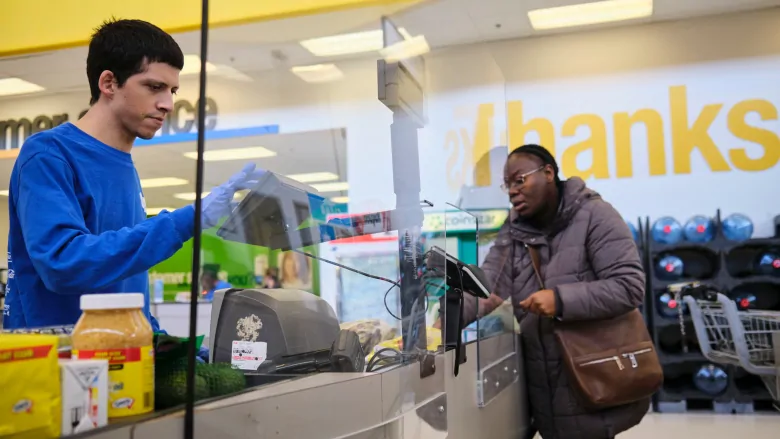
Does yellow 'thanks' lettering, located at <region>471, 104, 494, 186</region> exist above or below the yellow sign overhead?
below

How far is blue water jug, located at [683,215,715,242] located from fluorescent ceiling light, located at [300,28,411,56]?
409 cm

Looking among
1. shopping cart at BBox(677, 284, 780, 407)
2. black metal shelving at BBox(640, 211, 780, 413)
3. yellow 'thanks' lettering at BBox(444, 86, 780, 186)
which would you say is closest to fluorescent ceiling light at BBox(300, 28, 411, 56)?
shopping cart at BBox(677, 284, 780, 407)

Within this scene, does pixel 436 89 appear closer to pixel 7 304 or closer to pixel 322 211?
pixel 322 211

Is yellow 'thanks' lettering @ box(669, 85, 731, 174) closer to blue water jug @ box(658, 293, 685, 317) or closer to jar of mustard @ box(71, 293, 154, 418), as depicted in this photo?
blue water jug @ box(658, 293, 685, 317)

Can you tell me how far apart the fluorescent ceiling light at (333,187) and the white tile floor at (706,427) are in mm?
3546

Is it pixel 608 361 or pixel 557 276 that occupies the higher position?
pixel 557 276

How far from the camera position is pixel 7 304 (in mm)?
1448

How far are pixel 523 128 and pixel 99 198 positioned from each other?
20.6 feet

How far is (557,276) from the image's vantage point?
2.63 meters

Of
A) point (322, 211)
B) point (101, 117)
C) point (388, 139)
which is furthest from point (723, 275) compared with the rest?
point (101, 117)

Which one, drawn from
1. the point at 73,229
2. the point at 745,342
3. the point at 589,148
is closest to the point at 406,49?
the point at 73,229

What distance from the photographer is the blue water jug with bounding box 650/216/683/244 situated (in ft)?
20.8

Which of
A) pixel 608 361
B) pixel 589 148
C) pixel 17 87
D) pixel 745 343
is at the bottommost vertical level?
pixel 745 343

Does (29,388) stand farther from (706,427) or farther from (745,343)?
(706,427)
